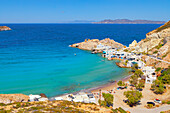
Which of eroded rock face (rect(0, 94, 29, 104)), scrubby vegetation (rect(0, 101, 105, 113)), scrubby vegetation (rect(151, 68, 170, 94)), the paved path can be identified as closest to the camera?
scrubby vegetation (rect(0, 101, 105, 113))

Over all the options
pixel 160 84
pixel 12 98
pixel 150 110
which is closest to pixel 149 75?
pixel 160 84

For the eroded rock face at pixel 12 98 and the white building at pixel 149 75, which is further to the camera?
the white building at pixel 149 75

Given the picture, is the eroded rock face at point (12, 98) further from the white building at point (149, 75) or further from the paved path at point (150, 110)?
the white building at point (149, 75)

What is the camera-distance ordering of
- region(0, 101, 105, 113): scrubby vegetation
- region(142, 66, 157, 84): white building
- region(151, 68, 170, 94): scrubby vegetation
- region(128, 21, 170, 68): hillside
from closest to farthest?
1. region(0, 101, 105, 113): scrubby vegetation
2. region(151, 68, 170, 94): scrubby vegetation
3. region(142, 66, 157, 84): white building
4. region(128, 21, 170, 68): hillside

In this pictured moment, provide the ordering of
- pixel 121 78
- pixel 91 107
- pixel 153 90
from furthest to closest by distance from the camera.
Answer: pixel 121 78
pixel 153 90
pixel 91 107

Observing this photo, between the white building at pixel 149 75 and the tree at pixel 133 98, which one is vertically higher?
the white building at pixel 149 75

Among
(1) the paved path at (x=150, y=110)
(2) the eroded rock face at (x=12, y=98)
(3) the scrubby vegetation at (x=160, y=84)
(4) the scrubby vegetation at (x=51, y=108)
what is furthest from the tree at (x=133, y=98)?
(2) the eroded rock face at (x=12, y=98)

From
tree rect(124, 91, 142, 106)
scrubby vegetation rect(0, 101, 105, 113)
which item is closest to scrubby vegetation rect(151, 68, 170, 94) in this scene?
tree rect(124, 91, 142, 106)

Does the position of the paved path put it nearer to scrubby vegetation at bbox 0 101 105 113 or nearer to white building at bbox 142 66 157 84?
scrubby vegetation at bbox 0 101 105 113

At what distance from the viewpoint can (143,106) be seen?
30.2m

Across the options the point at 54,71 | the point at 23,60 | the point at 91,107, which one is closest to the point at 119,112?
the point at 91,107

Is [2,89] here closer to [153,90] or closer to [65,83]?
[65,83]

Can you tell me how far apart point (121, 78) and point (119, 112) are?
2235 centimetres

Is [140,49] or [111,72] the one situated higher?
[140,49]
